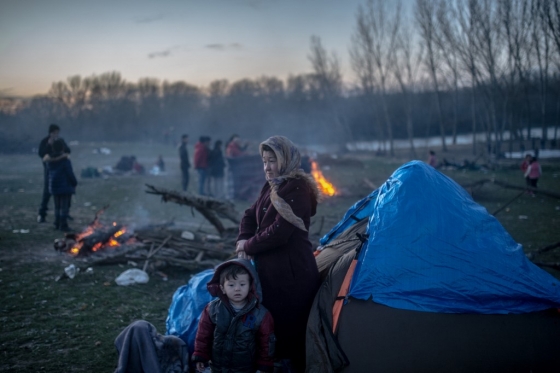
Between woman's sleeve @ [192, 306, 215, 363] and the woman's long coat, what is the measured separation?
447mm

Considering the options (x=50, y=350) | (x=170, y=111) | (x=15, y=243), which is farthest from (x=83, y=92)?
(x=50, y=350)

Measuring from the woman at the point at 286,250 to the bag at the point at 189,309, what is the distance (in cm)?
106

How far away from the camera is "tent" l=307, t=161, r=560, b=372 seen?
3.21 metres

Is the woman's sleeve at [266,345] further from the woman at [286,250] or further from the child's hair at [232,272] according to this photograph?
the child's hair at [232,272]

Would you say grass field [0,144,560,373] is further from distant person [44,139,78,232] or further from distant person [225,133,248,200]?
distant person [225,133,248,200]

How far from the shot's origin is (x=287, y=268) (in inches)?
131

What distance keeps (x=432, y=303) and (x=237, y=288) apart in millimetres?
1495

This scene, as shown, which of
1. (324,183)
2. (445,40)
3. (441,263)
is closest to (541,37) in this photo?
(445,40)

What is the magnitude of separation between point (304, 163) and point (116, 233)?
26.7 feet

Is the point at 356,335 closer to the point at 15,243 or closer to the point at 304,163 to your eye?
the point at 15,243

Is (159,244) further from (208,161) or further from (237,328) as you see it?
(208,161)

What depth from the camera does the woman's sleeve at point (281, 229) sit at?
3277mm

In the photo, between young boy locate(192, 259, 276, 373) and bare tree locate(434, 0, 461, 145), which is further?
bare tree locate(434, 0, 461, 145)

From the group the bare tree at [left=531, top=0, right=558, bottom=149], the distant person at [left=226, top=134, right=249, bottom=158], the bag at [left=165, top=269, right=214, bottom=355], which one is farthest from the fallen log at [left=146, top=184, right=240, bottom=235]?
the bare tree at [left=531, top=0, right=558, bottom=149]
